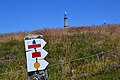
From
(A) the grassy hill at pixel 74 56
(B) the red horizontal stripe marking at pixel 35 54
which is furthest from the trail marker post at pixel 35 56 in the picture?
(A) the grassy hill at pixel 74 56

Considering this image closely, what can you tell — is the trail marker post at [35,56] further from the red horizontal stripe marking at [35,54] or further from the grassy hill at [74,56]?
the grassy hill at [74,56]

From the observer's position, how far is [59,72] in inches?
506

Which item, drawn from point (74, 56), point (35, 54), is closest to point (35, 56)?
point (35, 54)

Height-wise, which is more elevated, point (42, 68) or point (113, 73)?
point (42, 68)

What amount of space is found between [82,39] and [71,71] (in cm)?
575

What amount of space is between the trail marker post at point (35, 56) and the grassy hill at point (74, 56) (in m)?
4.02

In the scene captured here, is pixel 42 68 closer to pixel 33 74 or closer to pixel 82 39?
pixel 33 74

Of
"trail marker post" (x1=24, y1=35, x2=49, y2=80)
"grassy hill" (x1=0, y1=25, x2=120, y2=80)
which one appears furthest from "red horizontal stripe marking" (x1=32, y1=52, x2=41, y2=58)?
"grassy hill" (x1=0, y1=25, x2=120, y2=80)

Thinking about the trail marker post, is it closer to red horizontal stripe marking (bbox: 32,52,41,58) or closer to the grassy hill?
red horizontal stripe marking (bbox: 32,52,41,58)

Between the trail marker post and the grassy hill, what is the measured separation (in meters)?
4.02

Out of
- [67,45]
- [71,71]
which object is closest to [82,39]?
[67,45]

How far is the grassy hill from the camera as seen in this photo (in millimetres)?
12281

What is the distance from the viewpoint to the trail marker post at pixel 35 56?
24.9 ft

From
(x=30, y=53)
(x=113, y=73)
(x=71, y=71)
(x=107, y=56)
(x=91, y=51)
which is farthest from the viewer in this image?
(x=91, y=51)
